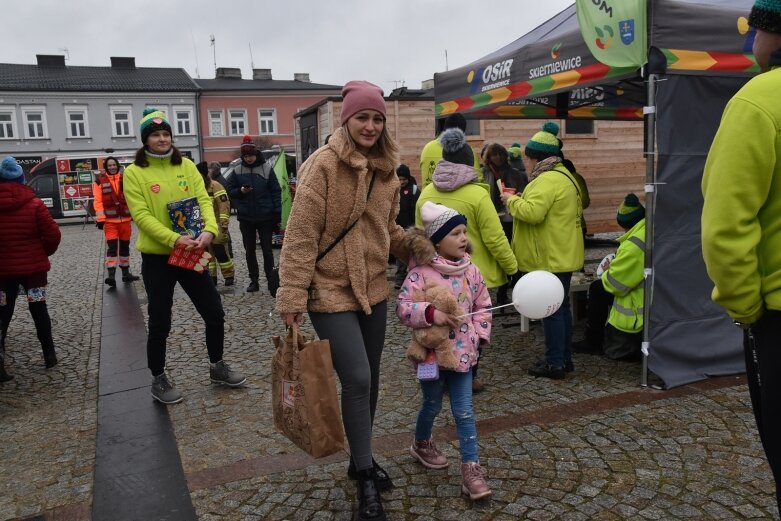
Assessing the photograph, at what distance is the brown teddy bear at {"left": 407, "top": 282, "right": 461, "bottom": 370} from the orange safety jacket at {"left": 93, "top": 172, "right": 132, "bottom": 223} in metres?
7.47

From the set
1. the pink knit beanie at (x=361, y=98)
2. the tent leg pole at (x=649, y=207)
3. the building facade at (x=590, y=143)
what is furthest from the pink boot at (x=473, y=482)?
the building facade at (x=590, y=143)

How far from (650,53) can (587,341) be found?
2459mm

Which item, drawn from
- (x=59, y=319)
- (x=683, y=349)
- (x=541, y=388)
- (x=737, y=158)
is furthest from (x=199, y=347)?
(x=737, y=158)

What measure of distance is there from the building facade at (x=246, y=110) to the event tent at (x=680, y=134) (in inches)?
1684

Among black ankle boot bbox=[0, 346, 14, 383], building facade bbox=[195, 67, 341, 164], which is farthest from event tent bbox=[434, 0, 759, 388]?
building facade bbox=[195, 67, 341, 164]

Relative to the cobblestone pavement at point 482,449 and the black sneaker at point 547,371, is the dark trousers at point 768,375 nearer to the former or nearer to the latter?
the cobblestone pavement at point 482,449

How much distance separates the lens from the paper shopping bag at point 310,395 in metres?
2.77

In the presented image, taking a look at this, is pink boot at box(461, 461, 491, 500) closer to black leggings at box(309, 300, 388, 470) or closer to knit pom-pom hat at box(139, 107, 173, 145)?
black leggings at box(309, 300, 388, 470)

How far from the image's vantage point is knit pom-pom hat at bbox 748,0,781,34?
5.97 feet

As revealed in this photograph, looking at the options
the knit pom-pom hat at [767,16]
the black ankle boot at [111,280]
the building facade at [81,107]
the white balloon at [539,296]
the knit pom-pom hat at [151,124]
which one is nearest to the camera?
the knit pom-pom hat at [767,16]

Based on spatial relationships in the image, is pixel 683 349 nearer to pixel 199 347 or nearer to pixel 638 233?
pixel 638 233

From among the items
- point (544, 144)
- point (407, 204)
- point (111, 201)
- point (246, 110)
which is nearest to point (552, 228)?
point (544, 144)

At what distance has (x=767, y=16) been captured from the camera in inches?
72.9

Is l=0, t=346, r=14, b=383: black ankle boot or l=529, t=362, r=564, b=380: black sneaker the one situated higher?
l=0, t=346, r=14, b=383: black ankle boot
